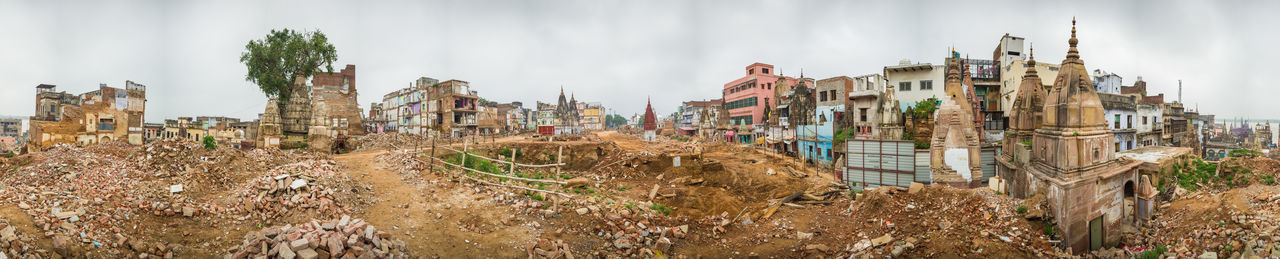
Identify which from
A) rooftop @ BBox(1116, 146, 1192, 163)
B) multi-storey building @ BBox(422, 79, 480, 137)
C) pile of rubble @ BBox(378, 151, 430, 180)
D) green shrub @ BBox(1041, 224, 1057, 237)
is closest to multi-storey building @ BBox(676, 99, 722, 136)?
multi-storey building @ BBox(422, 79, 480, 137)

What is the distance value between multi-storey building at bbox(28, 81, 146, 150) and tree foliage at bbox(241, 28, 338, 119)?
24.9 feet

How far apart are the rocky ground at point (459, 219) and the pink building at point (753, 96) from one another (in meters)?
30.0

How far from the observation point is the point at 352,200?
454 inches

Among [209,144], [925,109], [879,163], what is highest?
[925,109]

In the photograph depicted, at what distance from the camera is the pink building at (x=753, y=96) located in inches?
1761

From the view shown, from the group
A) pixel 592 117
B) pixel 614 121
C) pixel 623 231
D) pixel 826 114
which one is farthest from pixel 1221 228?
pixel 614 121

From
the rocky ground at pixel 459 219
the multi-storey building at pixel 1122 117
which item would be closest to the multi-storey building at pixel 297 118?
the rocky ground at pixel 459 219

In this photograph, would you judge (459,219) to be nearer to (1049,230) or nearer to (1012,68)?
(1049,230)

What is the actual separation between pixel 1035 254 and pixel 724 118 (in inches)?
1624

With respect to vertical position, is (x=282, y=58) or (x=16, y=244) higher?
(x=282, y=58)

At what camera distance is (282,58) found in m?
25.5

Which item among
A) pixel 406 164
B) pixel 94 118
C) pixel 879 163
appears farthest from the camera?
pixel 406 164

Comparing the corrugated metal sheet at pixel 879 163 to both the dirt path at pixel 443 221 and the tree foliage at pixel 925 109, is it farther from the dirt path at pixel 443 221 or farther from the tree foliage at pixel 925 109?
the dirt path at pixel 443 221

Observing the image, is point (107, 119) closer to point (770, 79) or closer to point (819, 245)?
point (819, 245)
